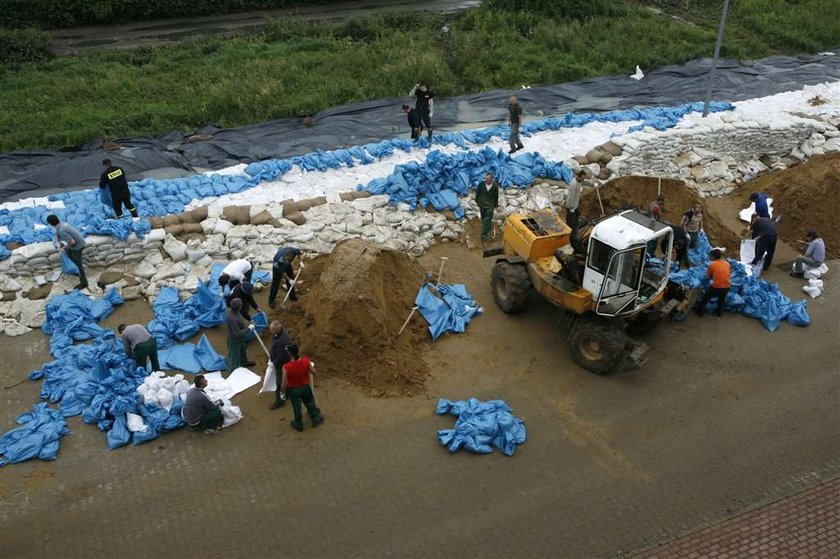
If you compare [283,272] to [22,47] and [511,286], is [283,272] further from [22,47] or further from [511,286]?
[22,47]

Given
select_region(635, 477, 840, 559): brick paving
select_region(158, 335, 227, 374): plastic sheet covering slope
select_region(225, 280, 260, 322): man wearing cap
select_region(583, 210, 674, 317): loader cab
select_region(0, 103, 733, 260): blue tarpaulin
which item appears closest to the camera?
select_region(635, 477, 840, 559): brick paving

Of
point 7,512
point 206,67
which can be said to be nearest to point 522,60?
point 206,67

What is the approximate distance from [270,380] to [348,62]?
13612mm

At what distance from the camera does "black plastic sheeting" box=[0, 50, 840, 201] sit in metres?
15.2

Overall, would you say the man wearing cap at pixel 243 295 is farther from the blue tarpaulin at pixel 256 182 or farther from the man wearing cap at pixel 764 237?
the man wearing cap at pixel 764 237

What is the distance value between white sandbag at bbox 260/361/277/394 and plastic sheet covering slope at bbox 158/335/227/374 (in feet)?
2.84

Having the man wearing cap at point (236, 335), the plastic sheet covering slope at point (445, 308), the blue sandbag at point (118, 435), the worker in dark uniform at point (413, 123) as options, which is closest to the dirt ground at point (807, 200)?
the worker in dark uniform at point (413, 123)

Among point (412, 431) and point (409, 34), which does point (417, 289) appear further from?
point (409, 34)

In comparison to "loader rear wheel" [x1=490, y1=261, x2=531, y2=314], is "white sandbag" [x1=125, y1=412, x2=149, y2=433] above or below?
below

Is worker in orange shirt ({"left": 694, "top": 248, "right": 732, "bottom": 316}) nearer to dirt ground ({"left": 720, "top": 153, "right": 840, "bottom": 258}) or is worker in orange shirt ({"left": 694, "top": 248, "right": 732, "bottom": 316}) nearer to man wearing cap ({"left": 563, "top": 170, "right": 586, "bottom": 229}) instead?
man wearing cap ({"left": 563, "top": 170, "right": 586, "bottom": 229})

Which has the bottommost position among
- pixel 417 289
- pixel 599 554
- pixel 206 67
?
pixel 599 554

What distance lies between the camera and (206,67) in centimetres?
2159

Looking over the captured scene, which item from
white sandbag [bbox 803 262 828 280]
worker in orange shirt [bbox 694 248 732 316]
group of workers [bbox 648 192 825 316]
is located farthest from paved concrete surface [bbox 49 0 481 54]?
worker in orange shirt [bbox 694 248 732 316]

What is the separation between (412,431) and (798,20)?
22493 millimetres
